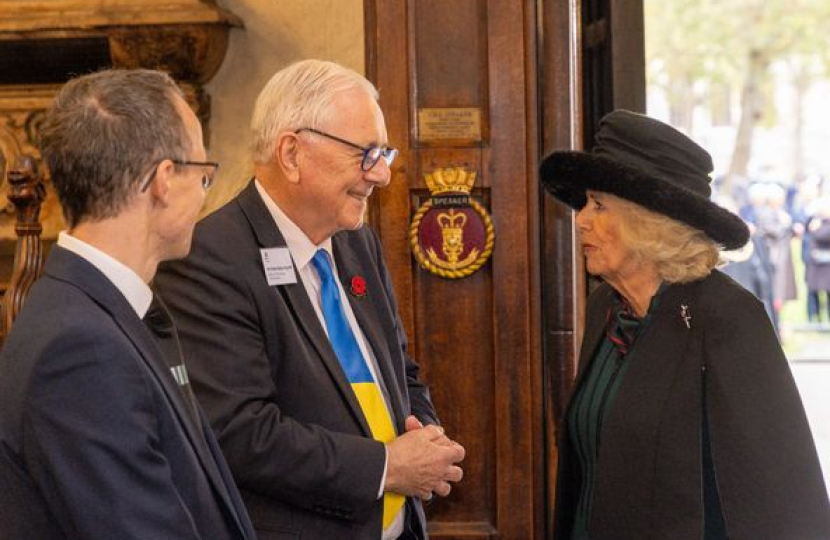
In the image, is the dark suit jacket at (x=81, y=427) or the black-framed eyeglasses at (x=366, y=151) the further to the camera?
the black-framed eyeglasses at (x=366, y=151)

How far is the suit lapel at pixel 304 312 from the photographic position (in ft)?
7.96

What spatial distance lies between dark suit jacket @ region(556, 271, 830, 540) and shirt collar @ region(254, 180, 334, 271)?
667 millimetres

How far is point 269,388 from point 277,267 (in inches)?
9.5

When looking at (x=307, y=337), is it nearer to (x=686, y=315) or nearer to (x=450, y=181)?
(x=686, y=315)

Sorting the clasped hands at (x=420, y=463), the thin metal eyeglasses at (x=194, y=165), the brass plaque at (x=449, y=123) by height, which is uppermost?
the brass plaque at (x=449, y=123)

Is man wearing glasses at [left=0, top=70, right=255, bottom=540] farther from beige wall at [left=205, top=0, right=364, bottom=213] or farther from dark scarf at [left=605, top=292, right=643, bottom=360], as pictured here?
beige wall at [left=205, top=0, right=364, bottom=213]

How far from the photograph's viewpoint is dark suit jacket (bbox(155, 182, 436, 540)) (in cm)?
231

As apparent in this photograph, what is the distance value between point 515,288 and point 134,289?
6.85ft

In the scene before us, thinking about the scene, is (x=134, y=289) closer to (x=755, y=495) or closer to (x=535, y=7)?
(x=755, y=495)

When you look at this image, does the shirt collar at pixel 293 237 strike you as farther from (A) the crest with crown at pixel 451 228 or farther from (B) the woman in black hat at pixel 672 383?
(A) the crest with crown at pixel 451 228

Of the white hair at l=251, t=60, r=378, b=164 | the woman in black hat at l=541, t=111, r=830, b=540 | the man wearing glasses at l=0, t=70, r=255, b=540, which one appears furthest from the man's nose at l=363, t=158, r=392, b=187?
the man wearing glasses at l=0, t=70, r=255, b=540

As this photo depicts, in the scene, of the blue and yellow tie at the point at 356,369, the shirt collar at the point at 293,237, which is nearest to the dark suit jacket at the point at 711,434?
the blue and yellow tie at the point at 356,369

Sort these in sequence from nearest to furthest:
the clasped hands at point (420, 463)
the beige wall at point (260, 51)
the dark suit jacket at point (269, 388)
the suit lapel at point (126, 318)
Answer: the suit lapel at point (126, 318) < the dark suit jacket at point (269, 388) < the clasped hands at point (420, 463) < the beige wall at point (260, 51)

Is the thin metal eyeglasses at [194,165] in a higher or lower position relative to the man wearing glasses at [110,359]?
higher
